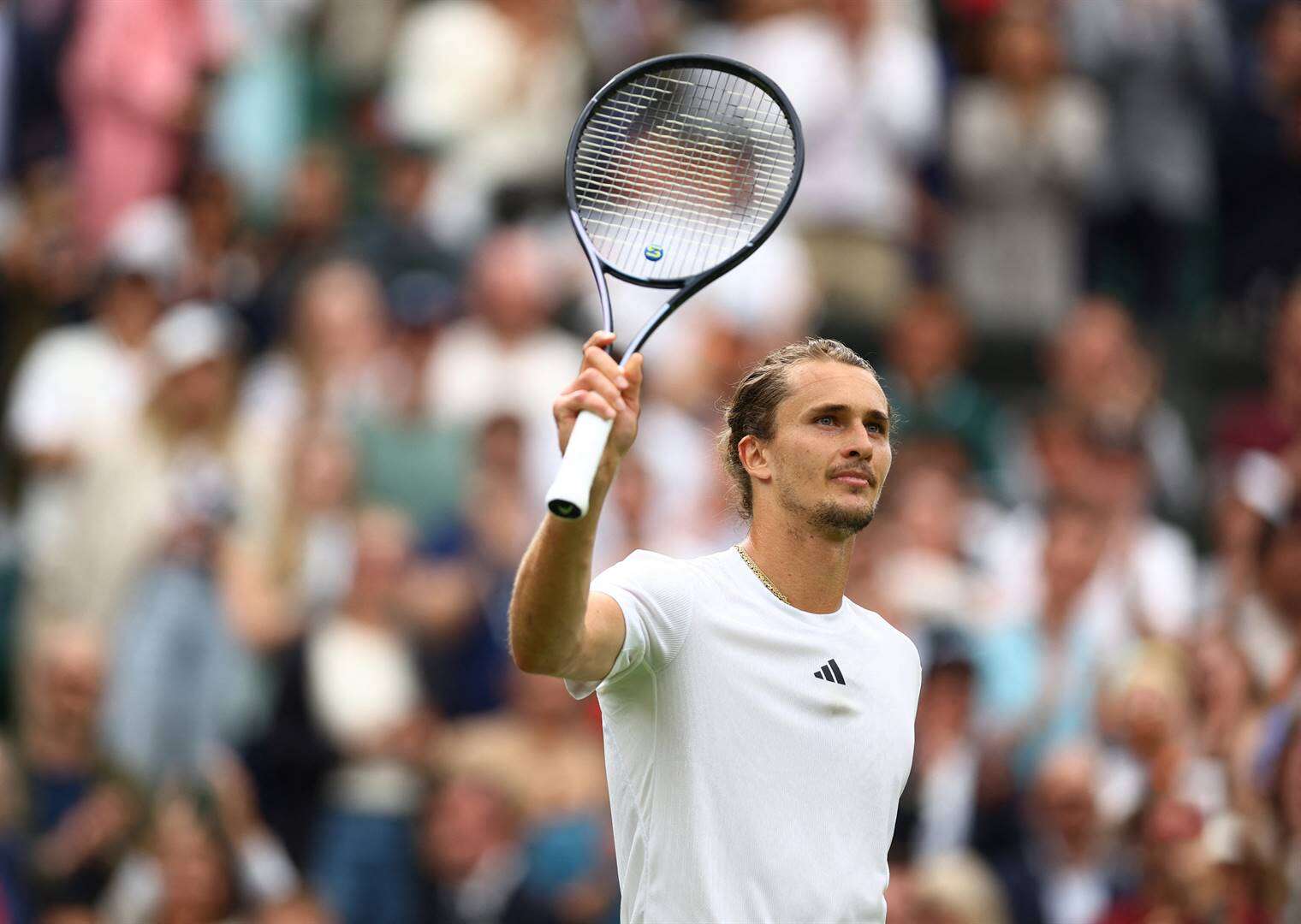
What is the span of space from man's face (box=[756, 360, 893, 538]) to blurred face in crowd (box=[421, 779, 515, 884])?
4.31 m

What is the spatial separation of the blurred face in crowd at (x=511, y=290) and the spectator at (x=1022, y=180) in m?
2.59

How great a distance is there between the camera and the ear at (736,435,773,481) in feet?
14.9

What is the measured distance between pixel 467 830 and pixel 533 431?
7.37ft

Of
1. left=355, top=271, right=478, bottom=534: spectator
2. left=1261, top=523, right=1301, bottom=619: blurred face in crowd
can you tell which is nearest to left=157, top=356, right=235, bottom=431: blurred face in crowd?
left=355, top=271, right=478, bottom=534: spectator

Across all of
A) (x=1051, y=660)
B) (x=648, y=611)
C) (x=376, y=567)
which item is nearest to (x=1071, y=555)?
(x=1051, y=660)

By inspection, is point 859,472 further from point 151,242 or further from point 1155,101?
point 1155,101

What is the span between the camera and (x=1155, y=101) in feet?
39.0

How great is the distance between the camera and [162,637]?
9055mm

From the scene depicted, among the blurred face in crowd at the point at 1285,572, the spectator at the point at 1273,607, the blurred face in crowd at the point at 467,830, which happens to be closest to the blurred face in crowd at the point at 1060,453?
the spectator at the point at 1273,607

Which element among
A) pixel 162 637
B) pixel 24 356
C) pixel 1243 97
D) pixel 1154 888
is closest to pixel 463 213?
pixel 24 356

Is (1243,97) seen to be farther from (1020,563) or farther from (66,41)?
(66,41)

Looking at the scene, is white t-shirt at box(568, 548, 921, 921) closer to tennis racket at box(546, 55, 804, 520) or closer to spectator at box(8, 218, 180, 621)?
tennis racket at box(546, 55, 804, 520)

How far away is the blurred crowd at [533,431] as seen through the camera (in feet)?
27.5

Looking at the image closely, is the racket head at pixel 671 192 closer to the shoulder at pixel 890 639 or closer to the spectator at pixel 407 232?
the shoulder at pixel 890 639
